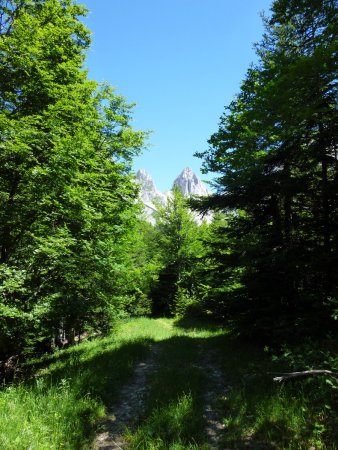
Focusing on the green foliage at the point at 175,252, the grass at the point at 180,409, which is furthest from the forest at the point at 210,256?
the green foliage at the point at 175,252

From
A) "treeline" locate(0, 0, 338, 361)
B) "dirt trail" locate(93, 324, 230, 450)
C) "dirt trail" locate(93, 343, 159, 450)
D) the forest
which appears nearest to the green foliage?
the forest

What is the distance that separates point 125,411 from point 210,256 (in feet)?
26.1

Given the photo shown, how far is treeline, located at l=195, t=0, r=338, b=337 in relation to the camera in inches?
272

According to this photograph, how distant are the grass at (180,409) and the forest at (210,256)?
36 mm

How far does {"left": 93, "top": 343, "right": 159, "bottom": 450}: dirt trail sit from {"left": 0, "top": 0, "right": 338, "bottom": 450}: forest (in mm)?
64

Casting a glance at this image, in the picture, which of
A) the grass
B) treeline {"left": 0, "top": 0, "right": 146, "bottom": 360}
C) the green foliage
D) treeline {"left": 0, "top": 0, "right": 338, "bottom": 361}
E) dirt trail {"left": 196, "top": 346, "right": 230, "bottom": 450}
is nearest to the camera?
the grass

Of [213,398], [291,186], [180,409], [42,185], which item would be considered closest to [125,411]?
[180,409]

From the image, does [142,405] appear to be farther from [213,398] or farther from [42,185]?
[42,185]

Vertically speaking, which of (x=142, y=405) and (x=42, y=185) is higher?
(x=42, y=185)

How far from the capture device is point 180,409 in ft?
19.6

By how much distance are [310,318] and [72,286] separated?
Answer: 25.0 feet

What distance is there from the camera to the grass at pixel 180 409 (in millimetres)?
4777

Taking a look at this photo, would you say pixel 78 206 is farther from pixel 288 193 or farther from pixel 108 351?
pixel 288 193

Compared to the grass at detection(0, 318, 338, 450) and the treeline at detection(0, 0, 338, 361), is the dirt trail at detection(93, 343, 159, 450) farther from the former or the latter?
the treeline at detection(0, 0, 338, 361)
